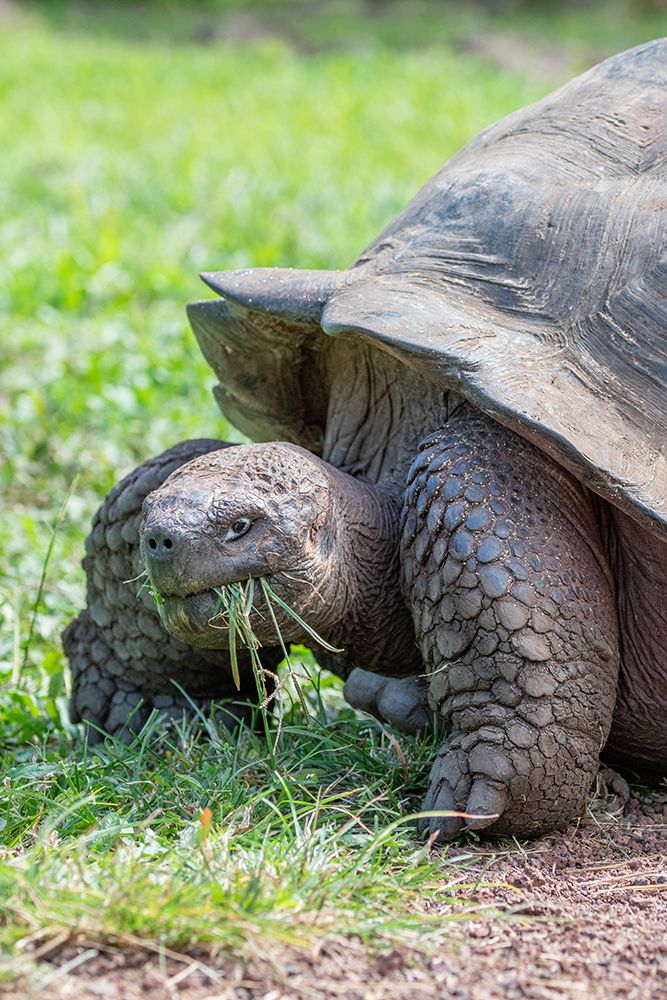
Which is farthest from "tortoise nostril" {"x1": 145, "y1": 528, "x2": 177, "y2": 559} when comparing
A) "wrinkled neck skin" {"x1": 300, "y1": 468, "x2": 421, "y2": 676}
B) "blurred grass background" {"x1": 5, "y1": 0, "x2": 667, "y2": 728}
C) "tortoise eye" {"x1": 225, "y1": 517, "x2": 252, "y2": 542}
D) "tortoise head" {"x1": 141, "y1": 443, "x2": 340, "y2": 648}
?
"blurred grass background" {"x1": 5, "y1": 0, "x2": 667, "y2": 728}

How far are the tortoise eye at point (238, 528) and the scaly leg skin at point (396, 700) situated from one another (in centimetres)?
60

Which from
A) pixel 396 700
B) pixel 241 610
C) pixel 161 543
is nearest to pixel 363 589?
pixel 396 700

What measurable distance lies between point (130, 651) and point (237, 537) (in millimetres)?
907

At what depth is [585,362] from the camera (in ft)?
9.12

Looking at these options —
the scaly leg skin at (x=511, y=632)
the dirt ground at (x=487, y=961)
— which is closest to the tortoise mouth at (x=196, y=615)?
the scaly leg skin at (x=511, y=632)

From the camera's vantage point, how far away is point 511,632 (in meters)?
2.66

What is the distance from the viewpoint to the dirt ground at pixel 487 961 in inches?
77.5

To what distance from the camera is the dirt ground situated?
77.5 inches

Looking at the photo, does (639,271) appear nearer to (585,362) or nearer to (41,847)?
(585,362)

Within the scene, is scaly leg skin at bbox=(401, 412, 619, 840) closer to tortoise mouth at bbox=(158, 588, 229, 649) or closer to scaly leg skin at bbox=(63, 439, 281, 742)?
tortoise mouth at bbox=(158, 588, 229, 649)

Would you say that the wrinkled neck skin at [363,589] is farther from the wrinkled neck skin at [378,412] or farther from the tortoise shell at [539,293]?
the tortoise shell at [539,293]

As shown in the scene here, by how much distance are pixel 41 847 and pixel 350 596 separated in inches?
35.5

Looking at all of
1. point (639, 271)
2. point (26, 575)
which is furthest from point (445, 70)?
point (639, 271)

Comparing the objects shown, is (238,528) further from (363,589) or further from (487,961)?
(487,961)
